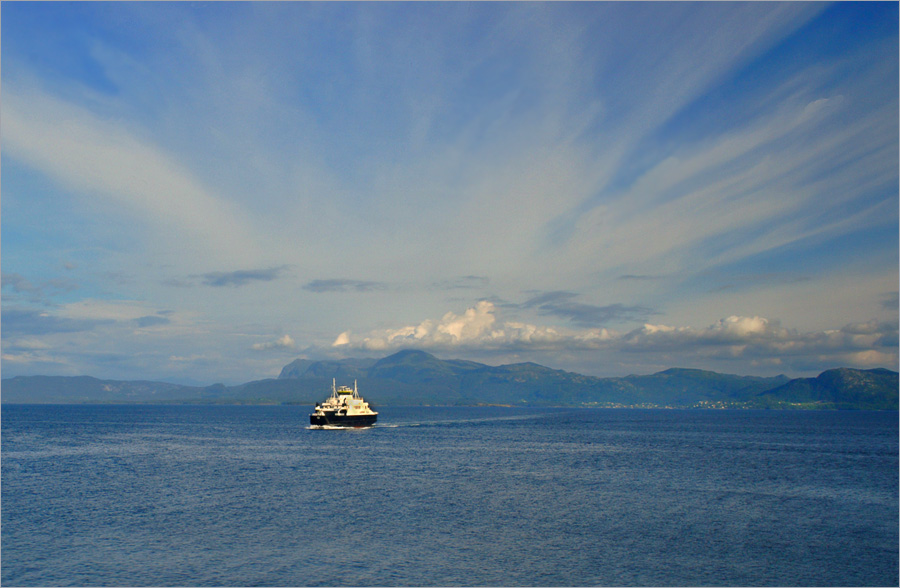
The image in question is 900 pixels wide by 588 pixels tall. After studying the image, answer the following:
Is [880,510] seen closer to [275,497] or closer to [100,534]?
[275,497]

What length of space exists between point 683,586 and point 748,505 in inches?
1199

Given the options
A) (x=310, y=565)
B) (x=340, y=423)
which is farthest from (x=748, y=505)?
(x=340, y=423)

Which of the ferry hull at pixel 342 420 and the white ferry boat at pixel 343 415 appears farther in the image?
the white ferry boat at pixel 343 415

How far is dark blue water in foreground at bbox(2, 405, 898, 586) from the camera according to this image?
4053 centimetres

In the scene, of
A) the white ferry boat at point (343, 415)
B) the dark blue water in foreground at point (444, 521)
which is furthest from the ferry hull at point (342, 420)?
the dark blue water in foreground at point (444, 521)

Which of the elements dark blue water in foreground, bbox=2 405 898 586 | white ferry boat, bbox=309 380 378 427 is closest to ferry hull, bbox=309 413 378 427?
white ferry boat, bbox=309 380 378 427

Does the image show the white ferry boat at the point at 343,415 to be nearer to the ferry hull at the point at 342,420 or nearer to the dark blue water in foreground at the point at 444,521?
the ferry hull at the point at 342,420

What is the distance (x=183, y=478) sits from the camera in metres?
78.7

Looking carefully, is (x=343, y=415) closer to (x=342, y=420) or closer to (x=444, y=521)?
(x=342, y=420)

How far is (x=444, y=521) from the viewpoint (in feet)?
178

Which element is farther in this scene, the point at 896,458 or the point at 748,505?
the point at 896,458

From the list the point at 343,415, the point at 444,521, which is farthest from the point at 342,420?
the point at 444,521

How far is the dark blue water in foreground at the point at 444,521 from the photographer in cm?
4053

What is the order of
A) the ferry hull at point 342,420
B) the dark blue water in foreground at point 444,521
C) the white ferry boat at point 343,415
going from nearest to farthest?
the dark blue water in foreground at point 444,521, the ferry hull at point 342,420, the white ferry boat at point 343,415
